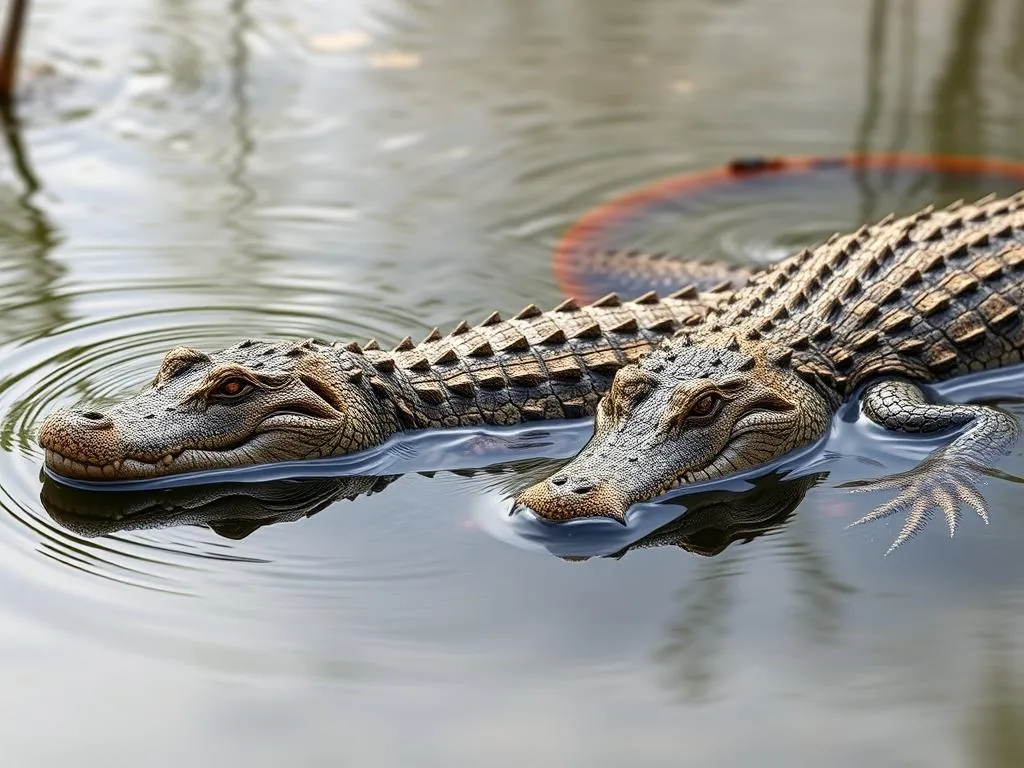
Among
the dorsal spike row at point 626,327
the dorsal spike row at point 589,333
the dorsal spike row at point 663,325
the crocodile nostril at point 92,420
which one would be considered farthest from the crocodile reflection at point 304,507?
the dorsal spike row at point 663,325

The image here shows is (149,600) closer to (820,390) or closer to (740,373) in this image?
(740,373)

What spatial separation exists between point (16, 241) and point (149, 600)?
348cm

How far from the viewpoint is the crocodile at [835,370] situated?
4.99m

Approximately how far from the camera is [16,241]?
23.7 feet

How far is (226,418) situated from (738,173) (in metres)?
3.97

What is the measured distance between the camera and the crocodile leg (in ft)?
16.2

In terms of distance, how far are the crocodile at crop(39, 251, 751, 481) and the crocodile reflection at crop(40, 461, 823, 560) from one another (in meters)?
0.10

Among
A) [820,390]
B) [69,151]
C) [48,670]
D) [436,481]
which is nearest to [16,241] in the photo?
[69,151]

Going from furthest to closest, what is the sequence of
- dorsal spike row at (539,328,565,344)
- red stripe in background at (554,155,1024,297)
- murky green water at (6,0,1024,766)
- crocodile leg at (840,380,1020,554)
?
red stripe in background at (554,155,1024,297) < dorsal spike row at (539,328,565,344) < crocodile leg at (840,380,1020,554) < murky green water at (6,0,1024,766)

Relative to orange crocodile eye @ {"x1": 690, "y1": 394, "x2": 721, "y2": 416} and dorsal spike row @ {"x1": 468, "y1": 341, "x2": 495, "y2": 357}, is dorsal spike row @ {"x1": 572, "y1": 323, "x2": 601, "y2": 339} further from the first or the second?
orange crocodile eye @ {"x1": 690, "y1": 394, "x2": 721, "y2": 416}

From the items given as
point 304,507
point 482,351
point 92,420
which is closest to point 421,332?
point 482,351

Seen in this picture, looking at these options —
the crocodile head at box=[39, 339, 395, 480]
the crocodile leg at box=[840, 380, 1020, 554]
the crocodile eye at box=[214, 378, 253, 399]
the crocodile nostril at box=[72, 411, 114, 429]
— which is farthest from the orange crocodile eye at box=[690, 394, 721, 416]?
the crocodile nostril at box=[72, 411, 114, 429]

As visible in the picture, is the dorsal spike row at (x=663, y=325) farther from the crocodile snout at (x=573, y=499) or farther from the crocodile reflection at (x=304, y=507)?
the crocodile snout at (x=573, y=499)

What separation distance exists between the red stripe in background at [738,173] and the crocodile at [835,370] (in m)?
1.35
